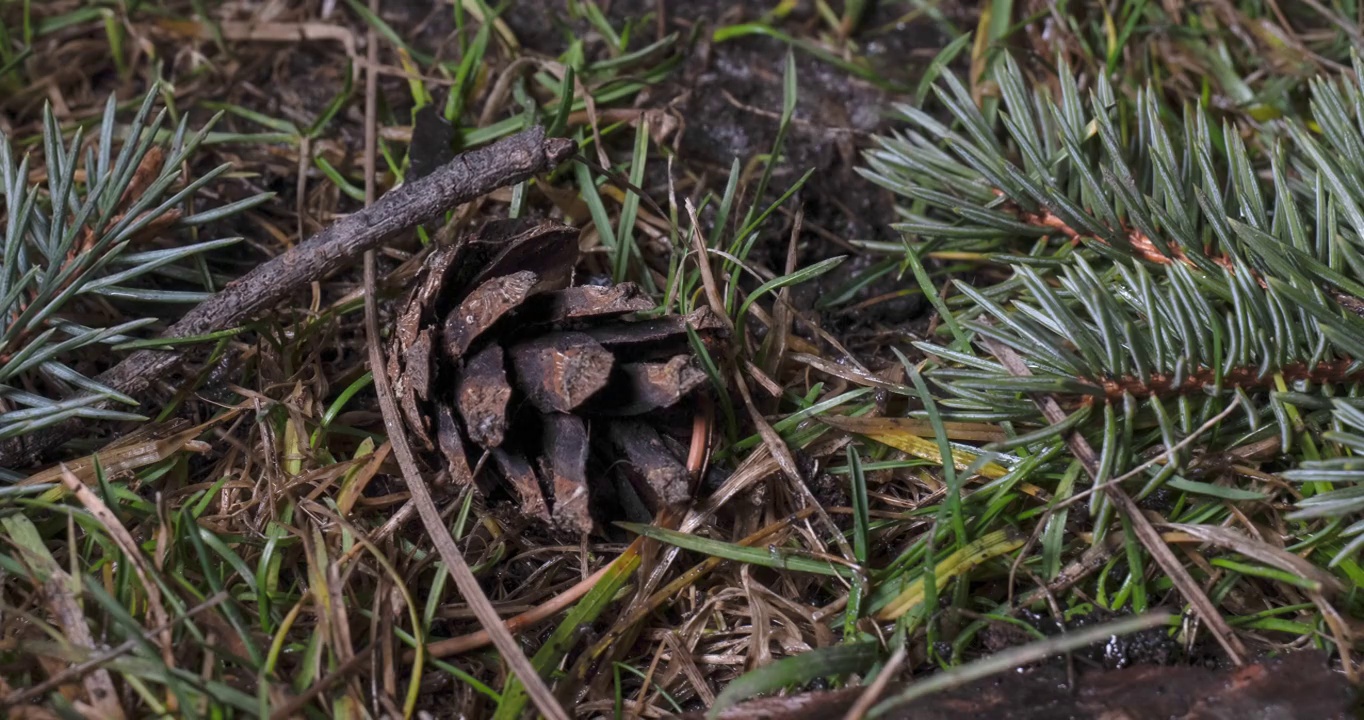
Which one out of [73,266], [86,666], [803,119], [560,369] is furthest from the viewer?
[803,119]

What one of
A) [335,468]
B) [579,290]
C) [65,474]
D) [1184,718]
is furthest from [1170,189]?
[65,474]

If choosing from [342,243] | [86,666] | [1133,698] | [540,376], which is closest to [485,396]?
[540,376]

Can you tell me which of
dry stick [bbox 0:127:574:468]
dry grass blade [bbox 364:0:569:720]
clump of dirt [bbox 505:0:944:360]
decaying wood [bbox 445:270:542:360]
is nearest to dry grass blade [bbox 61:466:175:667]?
dry stick [bbox 0:127:574:468]

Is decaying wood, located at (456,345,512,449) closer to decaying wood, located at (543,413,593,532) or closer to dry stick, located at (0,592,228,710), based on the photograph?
decaying wood, located at (543,413,593,532)

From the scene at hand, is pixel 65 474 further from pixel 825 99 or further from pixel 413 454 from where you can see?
pixel 825 99

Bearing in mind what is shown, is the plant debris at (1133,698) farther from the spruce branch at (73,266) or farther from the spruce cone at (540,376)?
the spruce branch at (73,266)

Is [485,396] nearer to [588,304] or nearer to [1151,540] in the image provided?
[588,304]
